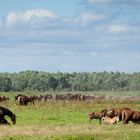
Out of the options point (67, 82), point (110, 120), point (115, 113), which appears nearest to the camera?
point (110, 120)

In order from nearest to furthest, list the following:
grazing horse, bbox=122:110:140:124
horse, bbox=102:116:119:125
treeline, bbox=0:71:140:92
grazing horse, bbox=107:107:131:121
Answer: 1. grazing horse, bbox=122:110:140:124
2. horse, bbox=102:116:119:125
3. grazing horse, bbox=107:107:131:121
4. treeline, bbox=0:71:140:92

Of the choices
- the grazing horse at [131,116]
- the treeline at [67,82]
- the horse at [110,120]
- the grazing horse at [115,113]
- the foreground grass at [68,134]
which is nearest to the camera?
the foreground grass at [68,134]

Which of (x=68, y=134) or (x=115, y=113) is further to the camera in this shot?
(x=115, y=113)

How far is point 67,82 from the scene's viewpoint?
167250 mm

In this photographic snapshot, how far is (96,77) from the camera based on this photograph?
181750 millimetres

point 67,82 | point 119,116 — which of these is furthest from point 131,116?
point 67,82

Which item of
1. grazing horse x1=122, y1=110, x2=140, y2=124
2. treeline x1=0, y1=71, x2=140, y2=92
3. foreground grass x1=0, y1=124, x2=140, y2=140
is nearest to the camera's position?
foreground grass x1=0, y1=124, x2=140, y2=140

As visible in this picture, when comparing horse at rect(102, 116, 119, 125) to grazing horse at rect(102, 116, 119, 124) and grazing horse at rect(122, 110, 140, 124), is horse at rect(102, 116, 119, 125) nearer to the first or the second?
grazing horse at rect(102, 116, 119, 124)

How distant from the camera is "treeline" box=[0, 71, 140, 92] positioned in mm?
152125

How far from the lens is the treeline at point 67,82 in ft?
499

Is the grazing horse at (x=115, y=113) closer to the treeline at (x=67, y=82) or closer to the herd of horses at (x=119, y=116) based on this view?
the herd of horses at (x=119, y=116)

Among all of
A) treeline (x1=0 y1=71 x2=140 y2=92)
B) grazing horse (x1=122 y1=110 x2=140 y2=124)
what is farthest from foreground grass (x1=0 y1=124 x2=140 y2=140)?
treeline (x1=0 y1=71 x2=140 y2=92)

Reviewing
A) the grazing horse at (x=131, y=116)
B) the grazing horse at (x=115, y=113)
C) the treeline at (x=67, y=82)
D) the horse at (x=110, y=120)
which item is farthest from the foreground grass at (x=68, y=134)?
the treeline at (x=67, y=82)

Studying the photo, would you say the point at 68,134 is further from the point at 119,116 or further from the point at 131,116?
the point at 119,116
